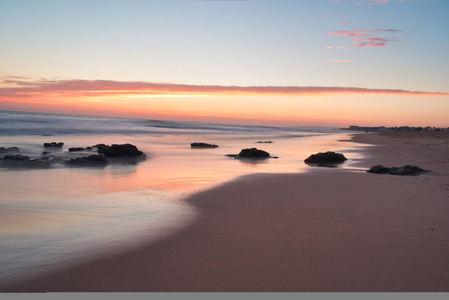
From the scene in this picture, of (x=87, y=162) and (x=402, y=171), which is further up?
(x=402, y=171)

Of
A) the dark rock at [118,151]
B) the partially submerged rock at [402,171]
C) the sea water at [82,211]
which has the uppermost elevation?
the partially submerged rock at [402,171]

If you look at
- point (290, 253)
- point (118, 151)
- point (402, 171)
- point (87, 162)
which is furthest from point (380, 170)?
point (118, 151)

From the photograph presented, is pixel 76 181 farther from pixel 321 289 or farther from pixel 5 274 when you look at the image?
pixel 321 289

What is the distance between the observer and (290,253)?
3936 mm

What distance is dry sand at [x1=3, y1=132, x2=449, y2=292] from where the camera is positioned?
3273mm

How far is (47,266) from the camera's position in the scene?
3.59 meters

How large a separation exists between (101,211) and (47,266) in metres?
2.29

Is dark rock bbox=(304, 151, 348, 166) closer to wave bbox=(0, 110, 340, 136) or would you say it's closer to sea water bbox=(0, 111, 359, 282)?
sea water bbox=(0, 111, 359, 282)

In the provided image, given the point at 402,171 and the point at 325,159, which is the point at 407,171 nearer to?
the point at 402,171

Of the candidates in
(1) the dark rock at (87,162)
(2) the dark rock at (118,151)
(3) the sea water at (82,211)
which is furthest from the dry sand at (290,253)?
A: (2) the dark rock at (118,151)

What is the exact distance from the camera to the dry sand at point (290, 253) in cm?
327

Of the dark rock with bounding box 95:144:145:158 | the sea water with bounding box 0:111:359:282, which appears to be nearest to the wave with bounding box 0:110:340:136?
the dark rock with bounding box 95:144:145:158

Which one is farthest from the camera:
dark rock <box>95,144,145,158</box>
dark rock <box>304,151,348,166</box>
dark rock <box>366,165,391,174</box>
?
dark rock <box>95,144,145,158</box>

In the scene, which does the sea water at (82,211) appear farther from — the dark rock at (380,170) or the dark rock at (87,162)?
the dark rock at (380,170)
